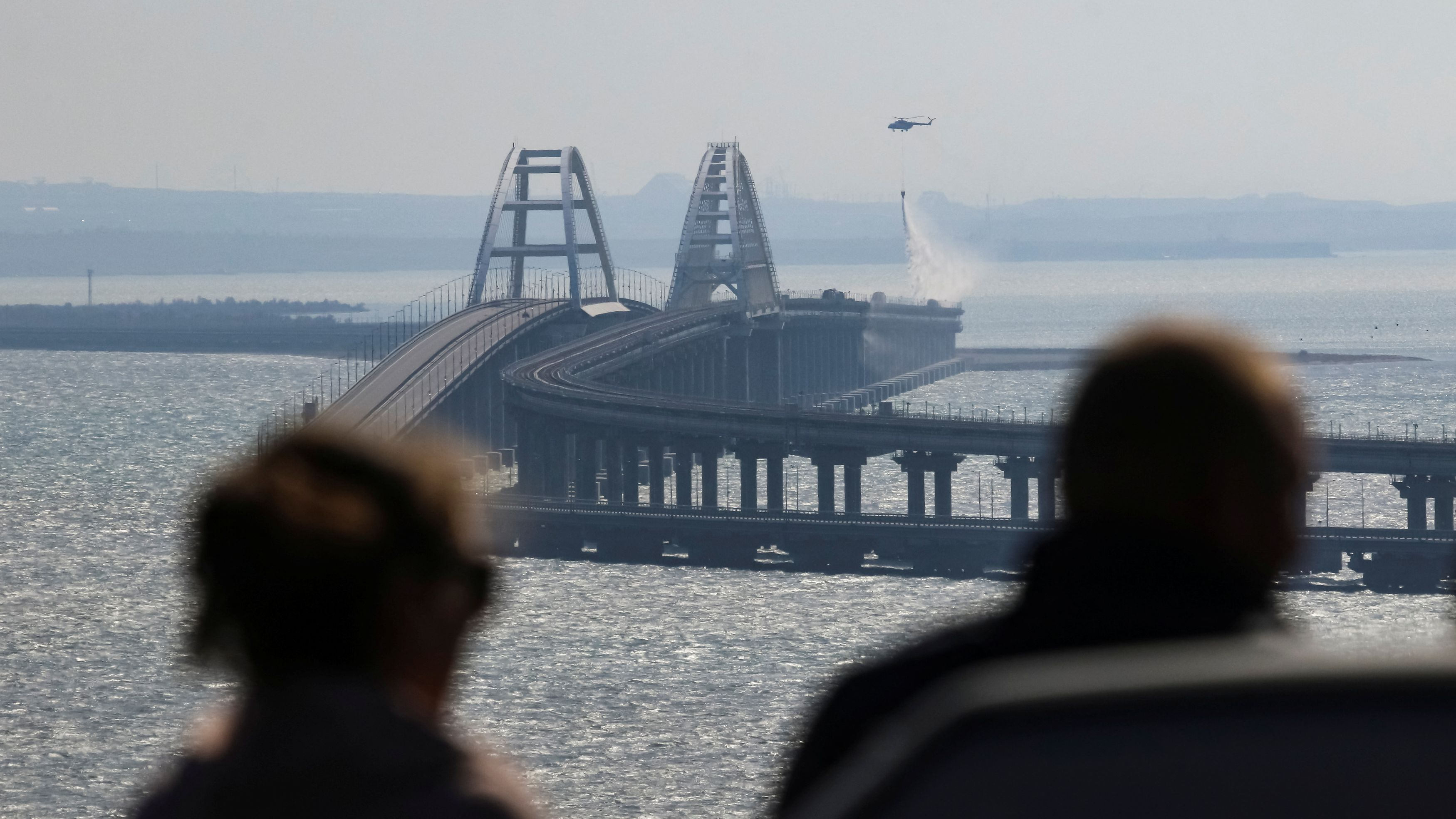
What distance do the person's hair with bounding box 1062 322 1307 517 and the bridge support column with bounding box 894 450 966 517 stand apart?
7730 centimetres

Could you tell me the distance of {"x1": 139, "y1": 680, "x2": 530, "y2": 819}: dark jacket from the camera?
8.87 ft

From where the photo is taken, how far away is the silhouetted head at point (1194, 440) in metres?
2.77

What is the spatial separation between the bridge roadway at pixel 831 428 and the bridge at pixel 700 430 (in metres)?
0.11

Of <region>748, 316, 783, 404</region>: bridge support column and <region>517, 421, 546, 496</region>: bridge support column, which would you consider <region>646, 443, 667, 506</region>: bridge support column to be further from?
<region>748, 316, 783, 404</region>: bridge support column

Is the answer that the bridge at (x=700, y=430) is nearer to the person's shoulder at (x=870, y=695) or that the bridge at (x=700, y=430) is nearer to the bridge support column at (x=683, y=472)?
the bridge support column at (x=683, y=472)

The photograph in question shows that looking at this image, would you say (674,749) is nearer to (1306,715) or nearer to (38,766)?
(38,766)

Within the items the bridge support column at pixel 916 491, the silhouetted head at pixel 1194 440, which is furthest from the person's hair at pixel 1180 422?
the bridge support column at pixel 916 491

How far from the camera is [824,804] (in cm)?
196

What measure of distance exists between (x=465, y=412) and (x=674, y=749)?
70582 mm

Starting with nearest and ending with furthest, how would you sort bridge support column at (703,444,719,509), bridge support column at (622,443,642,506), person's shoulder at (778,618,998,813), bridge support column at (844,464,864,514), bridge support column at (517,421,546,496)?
person's shoulder at (778,618,998,813), bridge support column at (844,464,864,514), bridge support column at (703,444,719,509), bridge support column at (622,443,642,506), bridge support column at (517,421,546,496)

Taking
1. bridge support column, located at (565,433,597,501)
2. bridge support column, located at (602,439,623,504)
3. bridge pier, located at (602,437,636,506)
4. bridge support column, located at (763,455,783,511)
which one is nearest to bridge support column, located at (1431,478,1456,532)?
bridge support column, located at (763,455,783,511)

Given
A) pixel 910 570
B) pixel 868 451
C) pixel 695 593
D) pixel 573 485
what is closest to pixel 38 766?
pixel 695 593

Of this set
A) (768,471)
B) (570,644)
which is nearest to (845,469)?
(768,471)

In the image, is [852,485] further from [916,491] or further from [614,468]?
[614,468]
